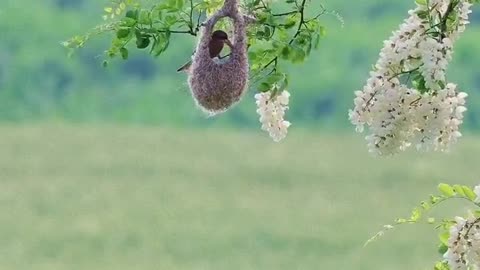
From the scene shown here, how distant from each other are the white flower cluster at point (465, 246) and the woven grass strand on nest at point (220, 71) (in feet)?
1.00

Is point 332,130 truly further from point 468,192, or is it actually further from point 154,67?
point 468,192

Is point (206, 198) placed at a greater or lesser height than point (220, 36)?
greater

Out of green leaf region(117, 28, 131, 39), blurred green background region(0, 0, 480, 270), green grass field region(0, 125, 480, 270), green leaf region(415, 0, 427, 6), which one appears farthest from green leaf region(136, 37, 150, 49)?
blurred green background region(0, 0, 480, 270)

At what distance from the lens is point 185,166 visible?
644cm

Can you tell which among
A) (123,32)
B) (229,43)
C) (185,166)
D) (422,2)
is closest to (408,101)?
(422,2)

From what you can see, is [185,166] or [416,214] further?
[185,166]

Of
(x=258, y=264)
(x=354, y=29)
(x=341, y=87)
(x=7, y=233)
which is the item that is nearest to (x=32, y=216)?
(x=7, y=233)

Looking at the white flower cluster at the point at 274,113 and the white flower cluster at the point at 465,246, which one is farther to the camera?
the white flower cluster at the point at 274,113

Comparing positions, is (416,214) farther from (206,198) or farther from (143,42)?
(206,198)

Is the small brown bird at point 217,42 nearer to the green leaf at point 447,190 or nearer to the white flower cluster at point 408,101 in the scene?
the white flower cluster at point 408,101

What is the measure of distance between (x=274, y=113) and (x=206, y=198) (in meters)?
4.49

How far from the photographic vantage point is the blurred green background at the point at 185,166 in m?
5.46

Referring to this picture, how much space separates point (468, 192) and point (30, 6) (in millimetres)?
5989

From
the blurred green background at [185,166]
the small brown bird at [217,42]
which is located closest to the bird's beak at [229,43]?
the small brown bird at [217,42]
